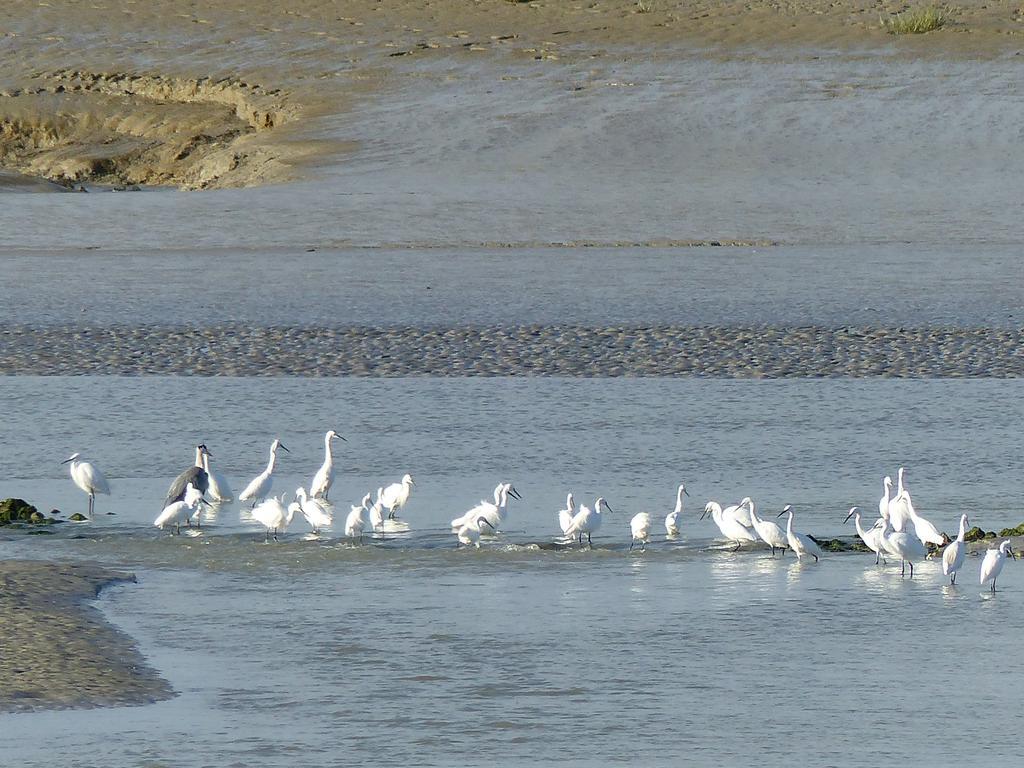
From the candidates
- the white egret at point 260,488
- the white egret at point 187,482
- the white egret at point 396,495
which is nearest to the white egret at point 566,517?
the white egret at point 396,495

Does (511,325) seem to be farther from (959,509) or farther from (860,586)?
(860,586)

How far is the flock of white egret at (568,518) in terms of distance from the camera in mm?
7750

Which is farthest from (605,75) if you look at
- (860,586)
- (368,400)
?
(860,586)

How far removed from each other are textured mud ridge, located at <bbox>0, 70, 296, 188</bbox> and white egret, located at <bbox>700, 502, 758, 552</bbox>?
2259cm

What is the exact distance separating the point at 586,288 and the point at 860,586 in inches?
417

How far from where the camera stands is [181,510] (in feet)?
27.6

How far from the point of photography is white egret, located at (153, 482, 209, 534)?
27.6ft

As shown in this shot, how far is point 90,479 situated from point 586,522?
2331 millimetres

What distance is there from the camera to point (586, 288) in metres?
18.0

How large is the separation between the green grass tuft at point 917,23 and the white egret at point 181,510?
30723 mm

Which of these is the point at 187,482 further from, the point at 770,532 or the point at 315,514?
the point at 770,532

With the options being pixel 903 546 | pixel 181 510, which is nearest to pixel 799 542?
pixel 903 546

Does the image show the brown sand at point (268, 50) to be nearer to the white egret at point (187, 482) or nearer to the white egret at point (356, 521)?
the white egret at point (187, 482)

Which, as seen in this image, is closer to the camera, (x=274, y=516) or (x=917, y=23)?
(x=274, y=516)
